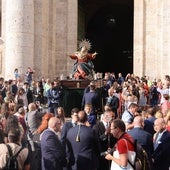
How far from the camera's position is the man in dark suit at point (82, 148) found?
8352 millimetres

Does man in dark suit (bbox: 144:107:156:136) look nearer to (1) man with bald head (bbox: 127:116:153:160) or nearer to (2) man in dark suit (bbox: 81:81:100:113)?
(1) man with bald head (bbox: 127:116:153:160)

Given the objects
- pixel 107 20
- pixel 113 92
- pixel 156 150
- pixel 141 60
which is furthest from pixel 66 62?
pixel 156 150

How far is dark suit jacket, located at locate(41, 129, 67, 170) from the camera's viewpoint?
8.07 meters

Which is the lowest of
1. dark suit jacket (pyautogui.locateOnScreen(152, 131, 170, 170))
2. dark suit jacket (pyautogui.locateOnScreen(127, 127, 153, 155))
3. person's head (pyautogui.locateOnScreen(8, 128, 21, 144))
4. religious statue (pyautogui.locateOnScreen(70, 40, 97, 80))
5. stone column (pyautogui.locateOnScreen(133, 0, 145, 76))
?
dark suit jacket (pyautogui.locateOnScreen(152, 131, 170, 170))

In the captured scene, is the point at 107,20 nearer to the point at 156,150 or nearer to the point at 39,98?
the point at 39,98

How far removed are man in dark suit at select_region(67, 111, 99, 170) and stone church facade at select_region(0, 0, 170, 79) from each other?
639 inches

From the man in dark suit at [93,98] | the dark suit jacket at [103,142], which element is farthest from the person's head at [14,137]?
the man in dark suit at [93,98]

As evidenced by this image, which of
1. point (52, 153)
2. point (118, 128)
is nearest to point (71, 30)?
point (52, 153)

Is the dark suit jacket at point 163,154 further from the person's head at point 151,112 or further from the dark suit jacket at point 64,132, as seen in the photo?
the person's head at point 151,112

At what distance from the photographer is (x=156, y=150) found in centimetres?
851

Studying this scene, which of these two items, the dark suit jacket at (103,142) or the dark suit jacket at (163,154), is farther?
the dark suit jacket at (103,142)

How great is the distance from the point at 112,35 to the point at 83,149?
122 feet

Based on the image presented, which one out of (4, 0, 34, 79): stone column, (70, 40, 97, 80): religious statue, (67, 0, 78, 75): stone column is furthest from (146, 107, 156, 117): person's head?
(67, 0, 78, 75): stone column

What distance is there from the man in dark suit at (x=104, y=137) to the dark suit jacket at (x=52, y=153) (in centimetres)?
89
